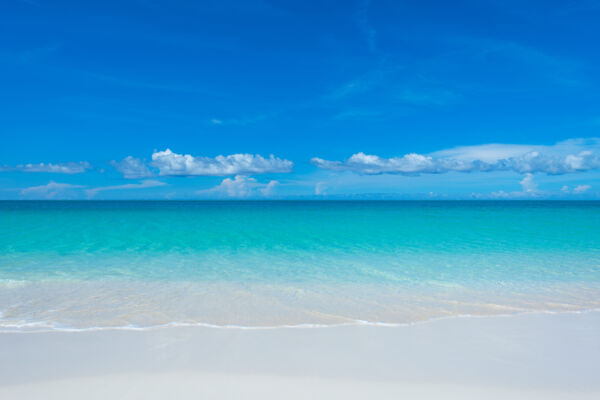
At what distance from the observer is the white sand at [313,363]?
10.9 ft

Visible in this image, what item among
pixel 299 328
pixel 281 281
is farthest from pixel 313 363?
pixel 281 281

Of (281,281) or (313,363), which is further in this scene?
(281,281)

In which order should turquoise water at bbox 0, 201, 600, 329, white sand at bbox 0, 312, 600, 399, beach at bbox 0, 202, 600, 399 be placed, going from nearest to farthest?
white sand at bbox 0, 312, 600, 399 → beach at bbox 0, 202, 600, 399 → turquoise water at bbox 0, 201, 600, 329

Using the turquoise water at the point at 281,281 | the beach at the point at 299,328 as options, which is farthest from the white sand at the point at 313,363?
the turquoise water at the point at 281,281

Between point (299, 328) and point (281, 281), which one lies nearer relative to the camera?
point (299, 328)

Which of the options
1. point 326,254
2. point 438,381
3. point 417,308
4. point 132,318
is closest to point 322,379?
point 438,381

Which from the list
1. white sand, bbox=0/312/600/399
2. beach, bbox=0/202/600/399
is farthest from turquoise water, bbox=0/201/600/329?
white sand, bbox=0/312/600/399

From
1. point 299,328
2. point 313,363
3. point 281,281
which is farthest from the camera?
point 281,281

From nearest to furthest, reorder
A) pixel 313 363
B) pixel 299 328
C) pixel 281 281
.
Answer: pixel 313 363, pixel 299 328, pixel 281 281

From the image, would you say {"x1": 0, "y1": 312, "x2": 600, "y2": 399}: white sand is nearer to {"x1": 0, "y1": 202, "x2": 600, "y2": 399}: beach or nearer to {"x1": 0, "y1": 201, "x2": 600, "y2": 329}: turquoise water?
{"x1": 0, "y1": 202, "x2": 600, "y2": 399}: beach

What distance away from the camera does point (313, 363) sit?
3852 millimetres

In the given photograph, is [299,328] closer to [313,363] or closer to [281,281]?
[313,363]

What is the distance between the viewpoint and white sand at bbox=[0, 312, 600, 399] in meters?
3.31

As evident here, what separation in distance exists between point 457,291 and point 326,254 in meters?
5.20
